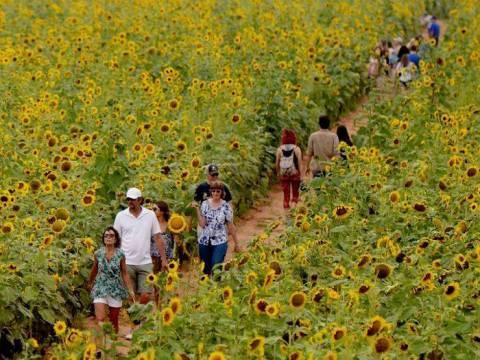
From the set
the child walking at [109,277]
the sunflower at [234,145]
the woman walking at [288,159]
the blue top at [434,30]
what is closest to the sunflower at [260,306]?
the child walking at [109,277]

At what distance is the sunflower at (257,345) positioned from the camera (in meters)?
6.20

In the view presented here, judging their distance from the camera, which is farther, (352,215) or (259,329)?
(352,215)

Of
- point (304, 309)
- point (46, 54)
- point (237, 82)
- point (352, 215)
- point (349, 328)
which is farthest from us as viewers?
point (46, 54)

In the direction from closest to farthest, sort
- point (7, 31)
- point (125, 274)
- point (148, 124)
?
point (125, 274)
point (148, 124)
point (7, 31)

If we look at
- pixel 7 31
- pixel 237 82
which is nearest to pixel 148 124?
pixel 237 82

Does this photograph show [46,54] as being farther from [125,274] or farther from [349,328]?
[349,328]

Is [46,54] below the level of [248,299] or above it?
above

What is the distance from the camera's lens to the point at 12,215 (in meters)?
8.74

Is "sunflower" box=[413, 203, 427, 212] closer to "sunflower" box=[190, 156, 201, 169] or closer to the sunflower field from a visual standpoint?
the sunflower field

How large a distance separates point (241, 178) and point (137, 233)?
3.88 m

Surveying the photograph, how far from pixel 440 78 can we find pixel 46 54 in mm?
5471

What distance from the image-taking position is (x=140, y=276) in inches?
341

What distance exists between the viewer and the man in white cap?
8.51 m

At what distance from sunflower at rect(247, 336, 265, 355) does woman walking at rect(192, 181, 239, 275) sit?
2.97 m
